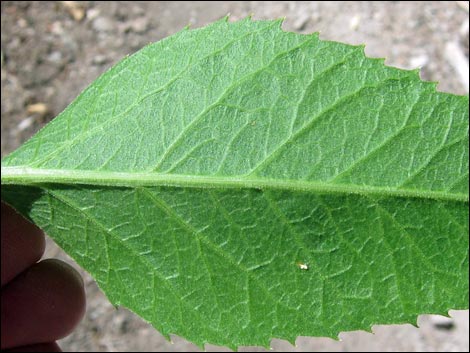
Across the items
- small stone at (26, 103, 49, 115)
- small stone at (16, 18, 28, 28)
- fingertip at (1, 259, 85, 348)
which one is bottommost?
fingertip at (1, 259, 85, 348)

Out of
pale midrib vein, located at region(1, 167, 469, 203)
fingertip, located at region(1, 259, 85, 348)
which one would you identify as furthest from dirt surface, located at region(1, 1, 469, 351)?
pale midrib vein, located at region(1, 167, 469, 203)

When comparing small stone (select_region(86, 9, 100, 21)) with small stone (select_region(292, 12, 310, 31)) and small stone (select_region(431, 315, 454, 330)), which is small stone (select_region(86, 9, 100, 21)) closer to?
small stone (select_region(292, 12, 310, 31))

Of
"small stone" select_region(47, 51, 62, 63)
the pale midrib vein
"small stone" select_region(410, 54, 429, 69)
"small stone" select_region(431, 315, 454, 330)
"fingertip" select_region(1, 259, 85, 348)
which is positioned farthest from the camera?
"small stone" select_region(47, 51, 62, 63)

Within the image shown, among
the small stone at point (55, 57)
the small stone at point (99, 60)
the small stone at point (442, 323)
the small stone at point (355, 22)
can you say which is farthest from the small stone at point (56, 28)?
the small stone at point (442, 323)

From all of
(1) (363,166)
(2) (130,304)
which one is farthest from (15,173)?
(1) (363,166)

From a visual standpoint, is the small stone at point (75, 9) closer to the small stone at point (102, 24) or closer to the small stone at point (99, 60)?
the small stone at point (102, 24)

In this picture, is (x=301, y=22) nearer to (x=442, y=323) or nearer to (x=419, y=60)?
(x=419, y=60)

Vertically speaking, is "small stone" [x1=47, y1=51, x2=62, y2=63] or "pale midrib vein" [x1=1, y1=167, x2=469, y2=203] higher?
"small stone" [x1=47, y1=51, x2=62, y2=63]
